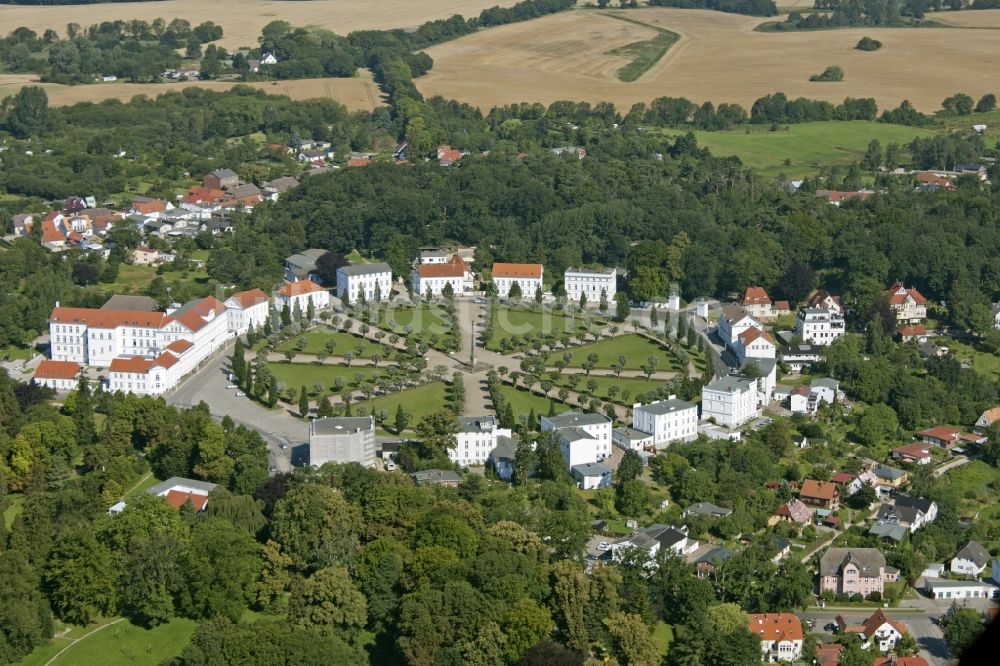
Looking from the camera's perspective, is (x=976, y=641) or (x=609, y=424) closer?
(x=976, y=641)

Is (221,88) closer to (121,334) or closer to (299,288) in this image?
(299,288)

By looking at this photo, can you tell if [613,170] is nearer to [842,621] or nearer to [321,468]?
[321,468]

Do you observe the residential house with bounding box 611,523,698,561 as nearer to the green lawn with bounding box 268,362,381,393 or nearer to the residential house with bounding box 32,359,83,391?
the green lawn with bounding box 268,362,381,393

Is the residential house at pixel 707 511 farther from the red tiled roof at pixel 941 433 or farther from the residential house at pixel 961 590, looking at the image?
the red tiled roof at pixel 941 433

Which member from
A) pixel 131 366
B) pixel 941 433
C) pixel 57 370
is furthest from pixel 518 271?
pixel 941 433

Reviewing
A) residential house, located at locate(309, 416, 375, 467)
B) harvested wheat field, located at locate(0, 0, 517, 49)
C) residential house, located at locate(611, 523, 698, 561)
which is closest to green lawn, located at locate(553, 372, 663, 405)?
residential house, located at locate(309, 416, 375, 467)

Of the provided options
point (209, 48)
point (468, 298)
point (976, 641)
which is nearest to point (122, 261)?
point (468, 298)
